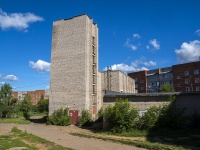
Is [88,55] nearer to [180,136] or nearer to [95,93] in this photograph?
[95,93]

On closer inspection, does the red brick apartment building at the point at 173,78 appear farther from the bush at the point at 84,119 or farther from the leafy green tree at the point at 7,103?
the leafy green tree at the point at 7,103

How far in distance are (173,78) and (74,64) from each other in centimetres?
4036

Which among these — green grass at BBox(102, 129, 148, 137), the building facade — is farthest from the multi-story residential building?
green grass at BBox(102, 129, 148, 137)

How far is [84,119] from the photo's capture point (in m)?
30.2

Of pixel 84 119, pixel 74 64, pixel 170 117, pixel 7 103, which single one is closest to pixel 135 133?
pixel 170 117

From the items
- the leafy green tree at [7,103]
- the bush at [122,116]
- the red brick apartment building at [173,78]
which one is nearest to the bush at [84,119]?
the bush at [122,116]

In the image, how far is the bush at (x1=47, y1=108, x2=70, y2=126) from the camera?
30666mm

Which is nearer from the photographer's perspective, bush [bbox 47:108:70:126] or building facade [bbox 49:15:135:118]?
bush [bbox 47:108:70:126]

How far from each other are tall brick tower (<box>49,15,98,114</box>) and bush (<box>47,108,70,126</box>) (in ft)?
3.59

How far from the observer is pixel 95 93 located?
111 ft

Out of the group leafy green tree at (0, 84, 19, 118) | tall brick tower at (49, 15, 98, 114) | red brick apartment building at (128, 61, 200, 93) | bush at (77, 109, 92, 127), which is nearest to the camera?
bush at (77, 109, 92, 127)

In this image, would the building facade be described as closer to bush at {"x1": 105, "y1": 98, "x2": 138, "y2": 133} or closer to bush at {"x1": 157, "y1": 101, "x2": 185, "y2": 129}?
bush at {"x1": 105, "y1": 98, "x2": 138, "y2": 133}

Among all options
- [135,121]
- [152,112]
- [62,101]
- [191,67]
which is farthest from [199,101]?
[191,67]

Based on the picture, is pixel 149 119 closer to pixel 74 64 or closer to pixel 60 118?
pixel 60 118
